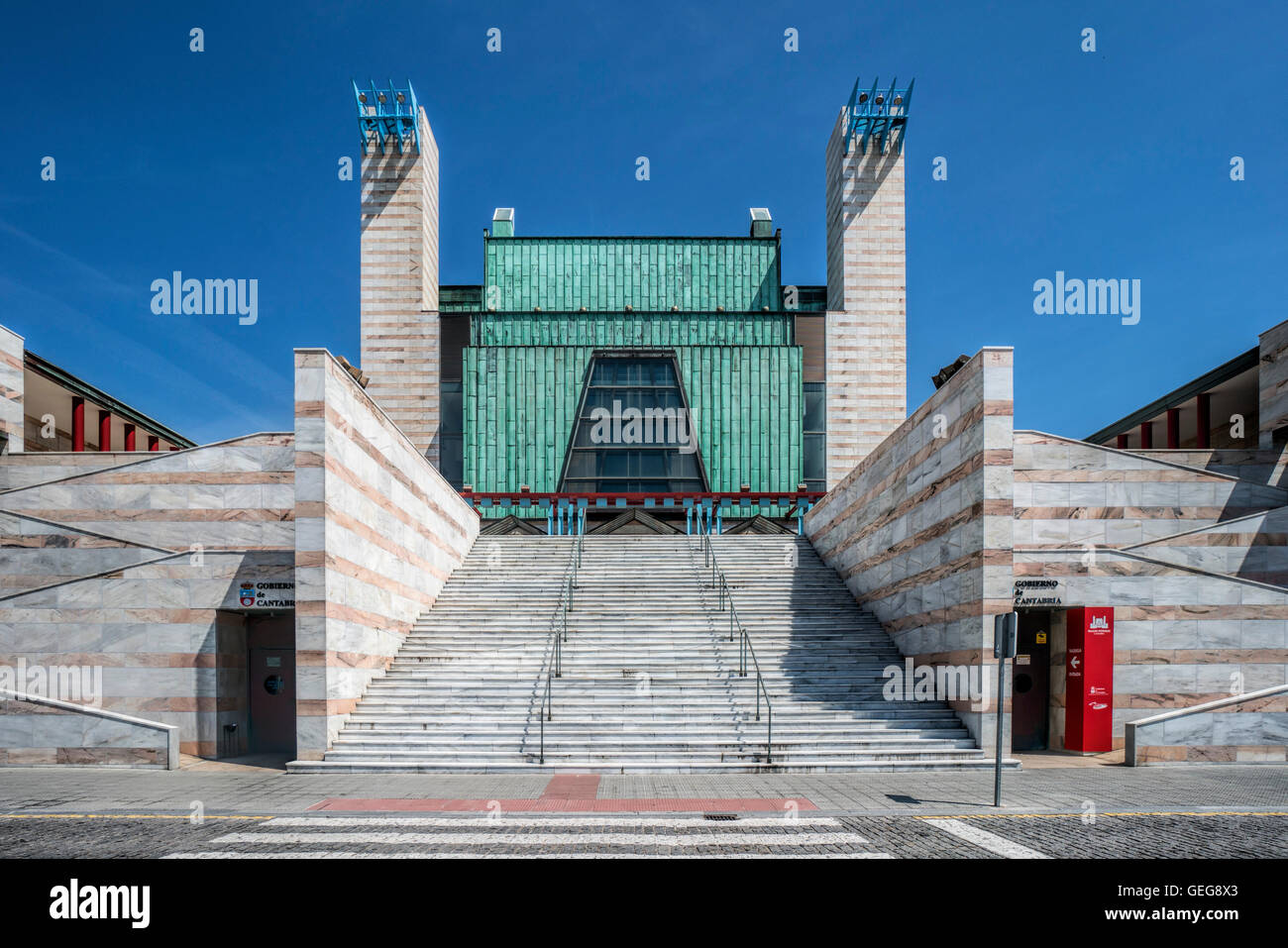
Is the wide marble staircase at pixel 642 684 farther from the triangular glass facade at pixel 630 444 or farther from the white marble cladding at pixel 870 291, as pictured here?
the white marble cladding at pixel 870 291

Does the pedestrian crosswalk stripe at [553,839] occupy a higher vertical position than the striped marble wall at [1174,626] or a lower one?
lower

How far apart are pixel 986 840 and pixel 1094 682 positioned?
9.39 m

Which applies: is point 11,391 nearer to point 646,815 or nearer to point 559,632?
point 559,632

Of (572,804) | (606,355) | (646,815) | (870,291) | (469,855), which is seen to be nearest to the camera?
(469,855)

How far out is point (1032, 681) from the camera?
1898 cm

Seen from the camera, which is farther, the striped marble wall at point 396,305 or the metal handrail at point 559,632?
the striped marble wall at point 396,305

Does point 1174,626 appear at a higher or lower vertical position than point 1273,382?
lower

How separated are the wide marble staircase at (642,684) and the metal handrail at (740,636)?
14 cm

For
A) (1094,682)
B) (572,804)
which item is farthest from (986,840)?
(1094,682)

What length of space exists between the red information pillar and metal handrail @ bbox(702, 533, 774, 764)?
6.21 m

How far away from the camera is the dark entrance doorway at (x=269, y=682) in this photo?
18.9 m

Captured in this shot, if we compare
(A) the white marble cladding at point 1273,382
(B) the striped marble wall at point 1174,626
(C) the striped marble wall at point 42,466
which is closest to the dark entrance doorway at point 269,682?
(C) the striped marble wall at point 42,466

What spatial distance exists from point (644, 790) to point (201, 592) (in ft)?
33.9
